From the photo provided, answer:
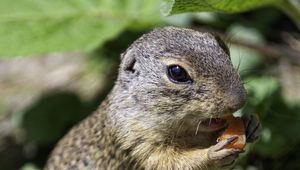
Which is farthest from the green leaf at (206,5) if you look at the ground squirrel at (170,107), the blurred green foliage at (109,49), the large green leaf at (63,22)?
the large green leaf at (63,22)

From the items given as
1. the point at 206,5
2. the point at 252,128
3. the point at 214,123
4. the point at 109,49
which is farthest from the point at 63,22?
the point at 252,128

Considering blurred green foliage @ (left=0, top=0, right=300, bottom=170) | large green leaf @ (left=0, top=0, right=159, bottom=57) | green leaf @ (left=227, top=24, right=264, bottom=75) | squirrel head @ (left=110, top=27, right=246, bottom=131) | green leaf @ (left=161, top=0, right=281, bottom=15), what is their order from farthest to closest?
green leaf @ (left=227, top=24, right=264, bottom=75) → large green leaf @ (left=0, top=0, right=159, bottom=57) → blurred green foliage @ (left=0, top=0, right=300, bottom=170) → green leaf @ (left=161, top=0, right=281, bottom=15) → squirrel head @ (left=110, top=27, right=246, bottom=131)

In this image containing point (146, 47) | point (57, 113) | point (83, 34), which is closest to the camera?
point (146, 47)

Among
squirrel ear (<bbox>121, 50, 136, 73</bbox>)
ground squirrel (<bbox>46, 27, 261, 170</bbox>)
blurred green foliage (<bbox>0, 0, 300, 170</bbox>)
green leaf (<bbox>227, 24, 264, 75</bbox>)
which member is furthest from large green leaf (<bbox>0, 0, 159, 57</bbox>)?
squirrel ear (<bbox>121, 50, 136, 73</bbox>)

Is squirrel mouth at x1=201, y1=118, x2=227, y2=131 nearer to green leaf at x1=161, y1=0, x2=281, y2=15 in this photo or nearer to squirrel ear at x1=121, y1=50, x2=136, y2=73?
squirrel ear at x1=121, y1=50, x2=136, y2=73

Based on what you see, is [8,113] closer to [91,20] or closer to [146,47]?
[91,20]

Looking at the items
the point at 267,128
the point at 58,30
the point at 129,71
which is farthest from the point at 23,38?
the point at 267,128
